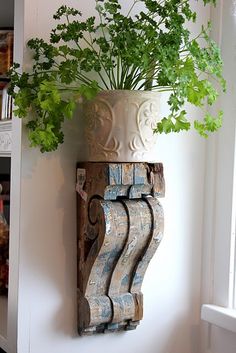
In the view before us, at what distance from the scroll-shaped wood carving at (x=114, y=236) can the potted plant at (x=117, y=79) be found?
6cm

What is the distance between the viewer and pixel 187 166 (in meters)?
1.47

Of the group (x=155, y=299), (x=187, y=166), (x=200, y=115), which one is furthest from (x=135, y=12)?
(x=155, y=299)

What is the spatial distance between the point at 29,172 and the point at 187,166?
1.65ft

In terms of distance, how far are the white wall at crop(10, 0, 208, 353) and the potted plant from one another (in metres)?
0.08

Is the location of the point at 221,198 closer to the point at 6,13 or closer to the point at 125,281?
the point at 125,281

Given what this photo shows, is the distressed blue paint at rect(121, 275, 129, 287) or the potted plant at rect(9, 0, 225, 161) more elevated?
the potted plant at rect(9, 0, 225, 161)

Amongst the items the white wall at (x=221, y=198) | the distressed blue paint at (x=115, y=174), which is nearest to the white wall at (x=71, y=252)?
the white wall at (x=221, y=198)

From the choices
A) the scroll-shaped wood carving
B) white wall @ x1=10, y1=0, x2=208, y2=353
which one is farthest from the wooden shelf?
the scroll-shaped wood carving

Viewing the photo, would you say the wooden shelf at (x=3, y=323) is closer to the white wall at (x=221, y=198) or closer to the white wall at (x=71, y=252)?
the white wall at (x=71, y=252)

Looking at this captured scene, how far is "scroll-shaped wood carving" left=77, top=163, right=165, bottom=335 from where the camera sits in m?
1.20

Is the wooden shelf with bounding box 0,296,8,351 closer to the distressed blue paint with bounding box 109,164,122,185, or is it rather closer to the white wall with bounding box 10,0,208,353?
the white wall with bounding box 10,0,208,353

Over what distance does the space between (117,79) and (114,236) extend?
0.40 meters

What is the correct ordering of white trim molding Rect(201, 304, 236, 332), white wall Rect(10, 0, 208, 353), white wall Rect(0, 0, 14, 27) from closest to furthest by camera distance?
1. white wall Rect(10, 0, 208, 353)
2. white trim molding Rect(201, 304, 236, 332)
3. white wall Rect(0, 0, 14, 27)

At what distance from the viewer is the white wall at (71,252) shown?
4.05 ft
